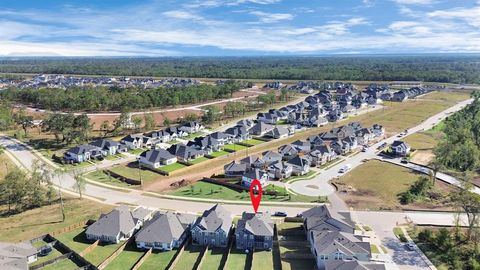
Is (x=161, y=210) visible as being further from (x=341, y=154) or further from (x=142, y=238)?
(x=341, y=154)

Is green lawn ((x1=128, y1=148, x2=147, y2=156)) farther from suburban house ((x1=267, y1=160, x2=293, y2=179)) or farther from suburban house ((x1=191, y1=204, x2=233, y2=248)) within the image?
suburban house ((x1=191, y1=204, x2=233, y2=248))

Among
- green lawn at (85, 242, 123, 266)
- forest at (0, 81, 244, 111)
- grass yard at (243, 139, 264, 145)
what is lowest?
green lawn at (85, 242, 123, 266)

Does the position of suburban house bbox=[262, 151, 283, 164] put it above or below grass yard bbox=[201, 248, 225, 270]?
above

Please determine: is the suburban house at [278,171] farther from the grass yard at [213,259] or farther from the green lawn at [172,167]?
the grass yard at [213,259]

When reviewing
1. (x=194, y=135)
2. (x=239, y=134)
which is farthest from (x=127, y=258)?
(x=194, y=135)

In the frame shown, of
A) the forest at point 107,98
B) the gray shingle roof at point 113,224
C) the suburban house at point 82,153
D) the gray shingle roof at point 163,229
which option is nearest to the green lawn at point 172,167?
the suburban house at point 82,153

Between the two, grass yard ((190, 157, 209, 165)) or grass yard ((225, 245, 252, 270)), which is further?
grass yard ((190, 157, 209, 165))

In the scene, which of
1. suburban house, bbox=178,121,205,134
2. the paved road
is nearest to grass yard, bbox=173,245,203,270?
the paved road

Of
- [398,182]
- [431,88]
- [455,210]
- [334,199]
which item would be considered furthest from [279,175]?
[431,88]

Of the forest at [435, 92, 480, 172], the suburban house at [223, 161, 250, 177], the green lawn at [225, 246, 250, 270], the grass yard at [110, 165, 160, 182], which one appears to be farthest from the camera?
the grass yard at [110, 165, 160, 182]
